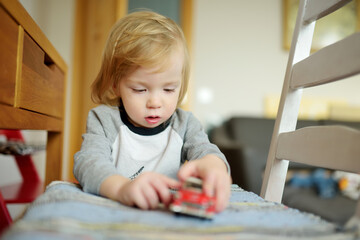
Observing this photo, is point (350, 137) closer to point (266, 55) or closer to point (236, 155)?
point (236, 155)

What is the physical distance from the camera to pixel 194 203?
39cm

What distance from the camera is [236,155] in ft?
6.16

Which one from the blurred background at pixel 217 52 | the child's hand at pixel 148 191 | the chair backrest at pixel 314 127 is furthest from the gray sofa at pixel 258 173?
the child's hand at pixel 148 191

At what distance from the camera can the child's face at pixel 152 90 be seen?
66 centimetres

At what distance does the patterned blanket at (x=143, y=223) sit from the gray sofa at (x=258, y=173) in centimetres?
131

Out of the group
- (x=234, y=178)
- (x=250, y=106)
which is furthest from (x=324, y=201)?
(x=250, y=106)

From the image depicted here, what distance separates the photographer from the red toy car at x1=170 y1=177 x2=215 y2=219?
0.39 meters

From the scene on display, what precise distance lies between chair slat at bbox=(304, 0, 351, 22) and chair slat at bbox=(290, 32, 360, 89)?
9 centimetres

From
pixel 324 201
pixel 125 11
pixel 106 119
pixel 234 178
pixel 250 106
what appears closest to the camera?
pixel 106 119

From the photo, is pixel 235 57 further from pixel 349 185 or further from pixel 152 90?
pixel 152 90

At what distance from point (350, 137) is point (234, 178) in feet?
5.03

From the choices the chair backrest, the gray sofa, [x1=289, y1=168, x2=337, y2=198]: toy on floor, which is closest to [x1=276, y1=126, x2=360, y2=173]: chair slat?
the chair backrest

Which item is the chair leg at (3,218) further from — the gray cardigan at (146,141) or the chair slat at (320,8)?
the chair slat at (320,8)

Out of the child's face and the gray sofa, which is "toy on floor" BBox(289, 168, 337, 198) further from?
the child's face
